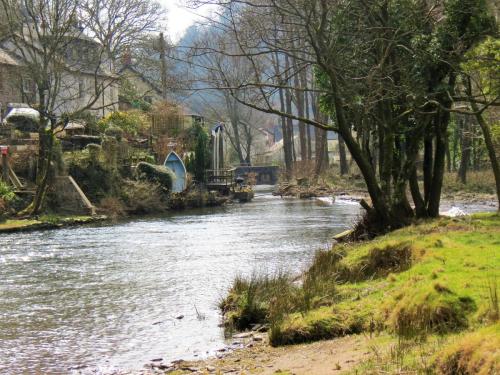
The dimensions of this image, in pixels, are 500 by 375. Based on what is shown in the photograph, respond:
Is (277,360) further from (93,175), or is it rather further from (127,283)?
(93,175)

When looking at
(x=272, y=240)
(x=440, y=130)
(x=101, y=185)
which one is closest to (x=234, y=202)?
(x=101, y=185)

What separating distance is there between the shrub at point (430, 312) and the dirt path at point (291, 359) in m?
0.49

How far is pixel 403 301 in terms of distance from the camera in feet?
26.2

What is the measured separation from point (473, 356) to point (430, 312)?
2.09 meters

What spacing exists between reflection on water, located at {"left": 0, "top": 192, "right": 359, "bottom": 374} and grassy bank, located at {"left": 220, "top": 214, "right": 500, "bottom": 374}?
106cm

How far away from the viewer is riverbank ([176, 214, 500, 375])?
6121 millimetres

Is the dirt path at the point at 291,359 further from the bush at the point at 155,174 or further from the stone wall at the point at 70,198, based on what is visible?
the bush at the point at 155,174

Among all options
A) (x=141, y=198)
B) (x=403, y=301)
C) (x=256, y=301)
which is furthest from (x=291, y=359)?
(x=141, y=198)

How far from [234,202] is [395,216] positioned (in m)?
26.8

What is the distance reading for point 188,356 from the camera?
902 cm

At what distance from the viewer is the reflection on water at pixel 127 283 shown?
9.58 metres

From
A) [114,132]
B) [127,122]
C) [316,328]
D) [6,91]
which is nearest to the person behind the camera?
[316,328]

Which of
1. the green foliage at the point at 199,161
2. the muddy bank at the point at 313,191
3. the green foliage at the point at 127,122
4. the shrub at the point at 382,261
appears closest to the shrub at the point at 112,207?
the green foliage at the point at 199,161

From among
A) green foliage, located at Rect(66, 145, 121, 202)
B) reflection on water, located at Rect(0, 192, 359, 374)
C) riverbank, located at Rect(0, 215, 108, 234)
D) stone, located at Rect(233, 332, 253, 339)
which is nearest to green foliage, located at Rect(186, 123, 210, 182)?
green foliage, located at Rect(66, 145, 121, 202)
